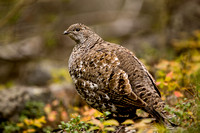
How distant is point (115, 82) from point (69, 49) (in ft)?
37.9

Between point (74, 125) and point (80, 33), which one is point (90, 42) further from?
point (74, 125)

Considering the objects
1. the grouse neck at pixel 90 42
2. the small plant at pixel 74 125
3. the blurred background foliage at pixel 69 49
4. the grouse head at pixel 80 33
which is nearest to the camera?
the small plant at pixel 74 125

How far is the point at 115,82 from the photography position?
3969 millimetres

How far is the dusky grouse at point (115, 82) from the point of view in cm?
382

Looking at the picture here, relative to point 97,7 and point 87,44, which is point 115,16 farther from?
point 87,44

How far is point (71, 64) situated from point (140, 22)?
1067cm

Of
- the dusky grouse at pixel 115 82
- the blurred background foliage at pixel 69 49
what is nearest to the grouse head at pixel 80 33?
the dusky grouse at pixel 115 82

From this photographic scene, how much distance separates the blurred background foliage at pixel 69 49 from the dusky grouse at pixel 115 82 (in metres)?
0.27

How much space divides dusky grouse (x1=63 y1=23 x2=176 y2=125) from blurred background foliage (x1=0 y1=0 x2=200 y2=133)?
270 millimetres

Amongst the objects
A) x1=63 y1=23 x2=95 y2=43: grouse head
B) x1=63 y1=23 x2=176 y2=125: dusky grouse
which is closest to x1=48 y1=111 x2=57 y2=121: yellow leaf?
x1=63 y1=23 x2=176 y2=125: dusky grouse

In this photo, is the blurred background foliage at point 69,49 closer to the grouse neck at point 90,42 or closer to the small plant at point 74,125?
the small plant at point 74,125

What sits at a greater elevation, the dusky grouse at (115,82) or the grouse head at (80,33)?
the grouse head at (80,33)

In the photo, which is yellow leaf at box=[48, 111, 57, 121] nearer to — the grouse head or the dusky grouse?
the dusky grouse

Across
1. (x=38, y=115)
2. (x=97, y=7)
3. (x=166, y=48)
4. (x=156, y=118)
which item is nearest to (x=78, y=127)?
(x=156, y=118)
